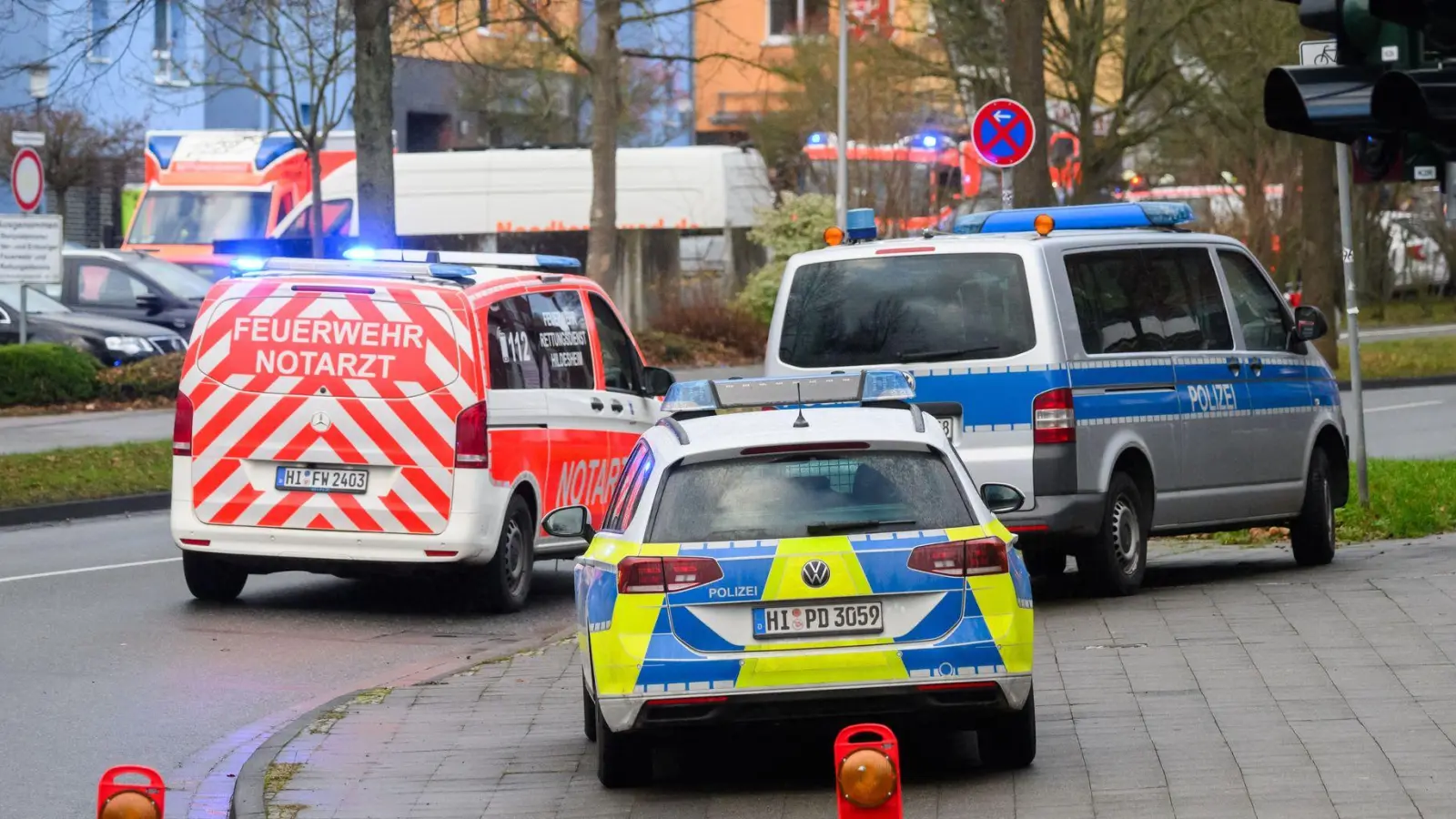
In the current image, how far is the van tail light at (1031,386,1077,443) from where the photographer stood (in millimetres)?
11797

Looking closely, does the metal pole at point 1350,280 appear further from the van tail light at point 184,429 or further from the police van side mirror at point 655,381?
the van tail light at point 184,429

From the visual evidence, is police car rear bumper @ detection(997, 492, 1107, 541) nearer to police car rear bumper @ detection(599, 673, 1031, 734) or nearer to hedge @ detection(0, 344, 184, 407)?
police car rear bumper @ detection(599, 673, 1031, 734)

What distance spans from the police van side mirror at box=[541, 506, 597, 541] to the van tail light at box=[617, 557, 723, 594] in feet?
3.64

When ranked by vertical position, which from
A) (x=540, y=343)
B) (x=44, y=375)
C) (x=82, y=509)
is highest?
(x=540, y=343)

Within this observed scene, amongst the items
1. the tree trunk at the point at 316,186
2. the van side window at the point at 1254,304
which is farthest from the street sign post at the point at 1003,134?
the tree trunk at the point at 316,186

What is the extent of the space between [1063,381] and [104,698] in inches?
195

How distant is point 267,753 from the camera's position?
8641 millimetres

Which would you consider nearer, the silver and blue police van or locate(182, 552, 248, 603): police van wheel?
the silver and blue police van

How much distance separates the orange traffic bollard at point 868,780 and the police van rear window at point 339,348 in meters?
7.22

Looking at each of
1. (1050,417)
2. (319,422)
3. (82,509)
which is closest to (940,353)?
(1050,417)

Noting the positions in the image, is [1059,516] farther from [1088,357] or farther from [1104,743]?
[1104,743]

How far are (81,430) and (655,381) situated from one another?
11991mm

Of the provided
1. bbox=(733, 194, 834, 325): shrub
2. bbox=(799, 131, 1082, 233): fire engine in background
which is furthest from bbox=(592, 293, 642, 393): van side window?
bbox=(799, 131, 1082, 233): fire engine in background

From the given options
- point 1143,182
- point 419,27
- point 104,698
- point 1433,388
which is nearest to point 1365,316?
point 1143,182
